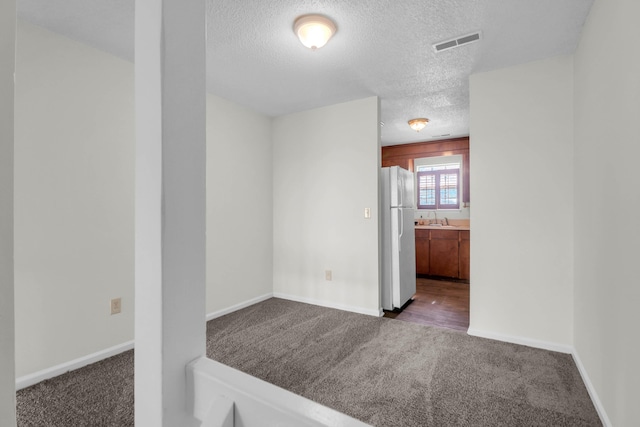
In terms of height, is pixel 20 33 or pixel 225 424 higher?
pixel 20 33

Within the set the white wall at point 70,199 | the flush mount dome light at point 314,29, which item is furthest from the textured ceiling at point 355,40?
the white wall at point 70,199

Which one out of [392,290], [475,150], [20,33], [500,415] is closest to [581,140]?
[475,150]

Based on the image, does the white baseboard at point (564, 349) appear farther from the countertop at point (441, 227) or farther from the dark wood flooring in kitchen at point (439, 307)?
the countertop at point (441, 227)

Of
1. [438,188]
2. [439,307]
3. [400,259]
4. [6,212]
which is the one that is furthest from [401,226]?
[6,212]

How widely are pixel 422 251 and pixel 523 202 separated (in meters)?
2.89

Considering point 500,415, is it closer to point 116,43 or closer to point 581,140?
point 581,140

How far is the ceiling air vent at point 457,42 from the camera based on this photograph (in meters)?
2.26

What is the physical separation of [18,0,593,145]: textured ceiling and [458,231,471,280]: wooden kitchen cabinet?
98.7 inches

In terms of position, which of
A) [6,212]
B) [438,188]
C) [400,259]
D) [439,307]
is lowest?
[439,307]

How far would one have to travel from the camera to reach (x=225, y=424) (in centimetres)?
37

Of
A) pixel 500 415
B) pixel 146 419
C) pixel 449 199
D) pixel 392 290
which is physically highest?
pixel 449 199

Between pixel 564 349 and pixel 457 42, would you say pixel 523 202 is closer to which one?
pixel 564 349

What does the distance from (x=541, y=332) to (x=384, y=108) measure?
9.34 ft

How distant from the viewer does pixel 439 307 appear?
148 inches
